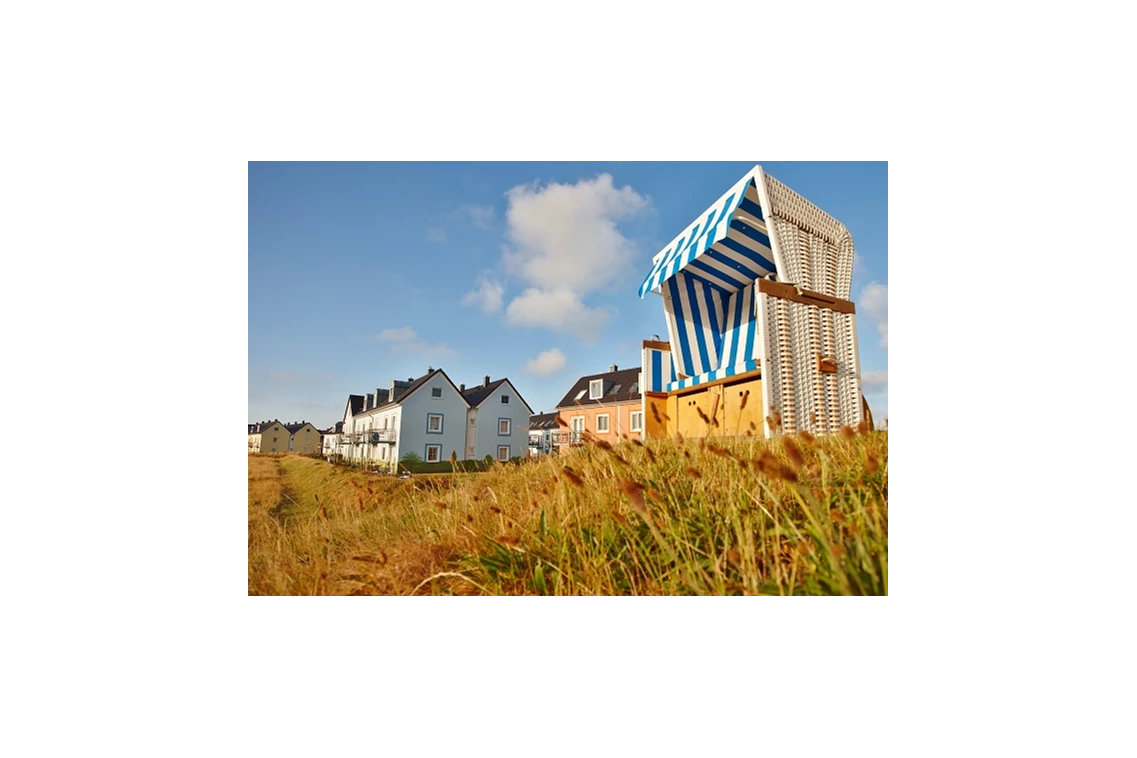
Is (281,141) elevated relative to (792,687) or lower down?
elevated

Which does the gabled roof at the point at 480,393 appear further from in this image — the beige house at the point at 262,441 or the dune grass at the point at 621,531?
the dune grass at the point at 621,531

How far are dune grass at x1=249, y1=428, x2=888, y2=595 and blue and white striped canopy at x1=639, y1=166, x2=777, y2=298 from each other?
159 cm

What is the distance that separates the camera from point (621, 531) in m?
1.43

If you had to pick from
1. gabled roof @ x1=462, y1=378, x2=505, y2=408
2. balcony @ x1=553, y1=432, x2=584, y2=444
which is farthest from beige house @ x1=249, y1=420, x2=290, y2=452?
gabled roof @ x1=462, y1=378, x2=505, y2=408

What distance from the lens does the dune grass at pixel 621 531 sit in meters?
1.11

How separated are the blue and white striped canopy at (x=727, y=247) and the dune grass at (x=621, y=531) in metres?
1.59

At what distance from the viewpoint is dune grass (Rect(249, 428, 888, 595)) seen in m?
1.11

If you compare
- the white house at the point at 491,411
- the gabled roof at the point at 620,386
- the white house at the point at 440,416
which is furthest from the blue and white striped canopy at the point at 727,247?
the gabled roof at the point at 620,386

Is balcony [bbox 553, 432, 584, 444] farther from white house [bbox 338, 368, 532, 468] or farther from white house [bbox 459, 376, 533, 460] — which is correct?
white house [bbox 338, 368, 532, 468]

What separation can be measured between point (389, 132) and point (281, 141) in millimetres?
421

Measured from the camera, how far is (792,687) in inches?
50.5

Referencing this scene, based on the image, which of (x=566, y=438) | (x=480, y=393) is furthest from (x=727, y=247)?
(x=480, y=393)
